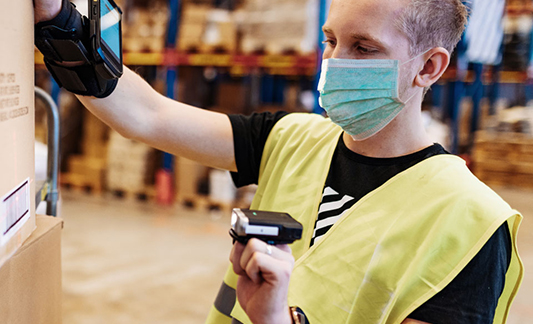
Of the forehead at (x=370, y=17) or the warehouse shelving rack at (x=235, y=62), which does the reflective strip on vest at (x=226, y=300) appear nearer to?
the forehead at (x=370, y=17)

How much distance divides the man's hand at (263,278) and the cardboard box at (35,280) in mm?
385

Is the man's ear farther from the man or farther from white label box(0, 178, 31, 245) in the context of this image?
white label box(0, 178, 31, 245)

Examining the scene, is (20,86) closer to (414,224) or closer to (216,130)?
(216,130)

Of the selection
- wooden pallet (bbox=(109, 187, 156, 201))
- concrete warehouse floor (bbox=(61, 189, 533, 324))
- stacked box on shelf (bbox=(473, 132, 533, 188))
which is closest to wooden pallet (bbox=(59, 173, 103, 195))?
wooden pallet (bbox=(109, 187, 156, 201))

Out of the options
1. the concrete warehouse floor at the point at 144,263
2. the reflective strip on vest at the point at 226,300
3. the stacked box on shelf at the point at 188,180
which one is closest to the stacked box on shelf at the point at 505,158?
the concrete warehouse floor at the point at 144,263

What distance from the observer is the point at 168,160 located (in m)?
6.53

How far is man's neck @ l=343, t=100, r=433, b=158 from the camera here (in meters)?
1.40

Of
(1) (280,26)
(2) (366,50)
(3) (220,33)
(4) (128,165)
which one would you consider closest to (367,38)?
(2) (366,50)

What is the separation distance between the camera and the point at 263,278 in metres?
0.95

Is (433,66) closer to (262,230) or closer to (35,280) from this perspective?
(262,230)

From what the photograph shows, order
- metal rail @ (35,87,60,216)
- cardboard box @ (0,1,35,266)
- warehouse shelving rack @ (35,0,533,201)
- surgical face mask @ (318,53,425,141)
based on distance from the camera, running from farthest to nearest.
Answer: warehouse shelving rack @ (35,0,533,201), metal rail @ (35,87,60,216), surgical face mask @ (318,53,425,141), cardboard box @ (0,1,35,266)

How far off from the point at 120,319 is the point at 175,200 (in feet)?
10.1

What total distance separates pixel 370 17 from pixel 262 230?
0.65m

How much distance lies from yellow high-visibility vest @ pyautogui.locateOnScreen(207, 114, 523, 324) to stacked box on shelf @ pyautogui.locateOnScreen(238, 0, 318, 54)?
4455mm
